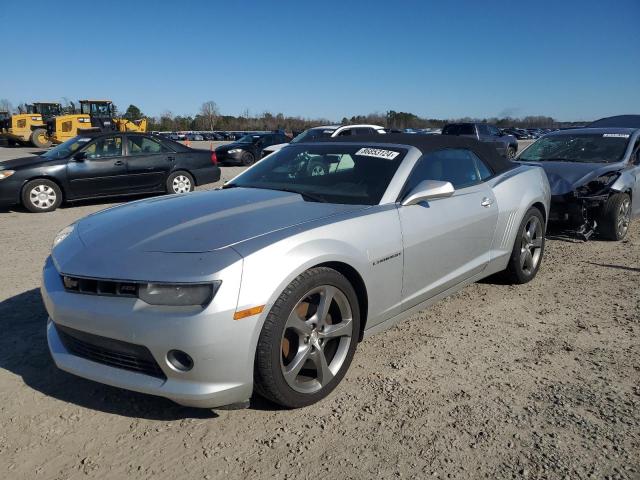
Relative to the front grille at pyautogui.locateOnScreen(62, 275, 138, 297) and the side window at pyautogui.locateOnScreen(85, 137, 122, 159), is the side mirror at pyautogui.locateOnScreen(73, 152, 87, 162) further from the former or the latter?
the front grille at pyautogui.locateOnScreen(62, 275, 138, 297)

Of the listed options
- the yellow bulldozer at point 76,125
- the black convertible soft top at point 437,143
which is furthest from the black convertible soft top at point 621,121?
the yellow bulldozer at point 76,125

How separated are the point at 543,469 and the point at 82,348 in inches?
90.2

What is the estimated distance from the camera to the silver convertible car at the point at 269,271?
2297 mm

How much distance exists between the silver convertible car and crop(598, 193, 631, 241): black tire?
3.16 metres

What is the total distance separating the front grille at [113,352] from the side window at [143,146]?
7781mm

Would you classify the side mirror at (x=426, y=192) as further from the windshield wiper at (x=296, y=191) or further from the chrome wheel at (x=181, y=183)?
the chrome wheel at (x=181, y=183)

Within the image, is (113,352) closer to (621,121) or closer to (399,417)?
(399,417)

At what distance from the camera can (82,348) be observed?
2.58 m

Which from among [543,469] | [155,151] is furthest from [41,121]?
[543,469]

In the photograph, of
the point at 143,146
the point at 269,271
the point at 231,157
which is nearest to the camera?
the point at 269,271

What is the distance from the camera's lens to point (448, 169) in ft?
12.9

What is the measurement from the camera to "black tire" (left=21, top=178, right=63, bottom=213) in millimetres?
8664

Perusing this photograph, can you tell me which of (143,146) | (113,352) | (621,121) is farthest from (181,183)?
(621,121)

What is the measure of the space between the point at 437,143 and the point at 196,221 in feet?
6.74
